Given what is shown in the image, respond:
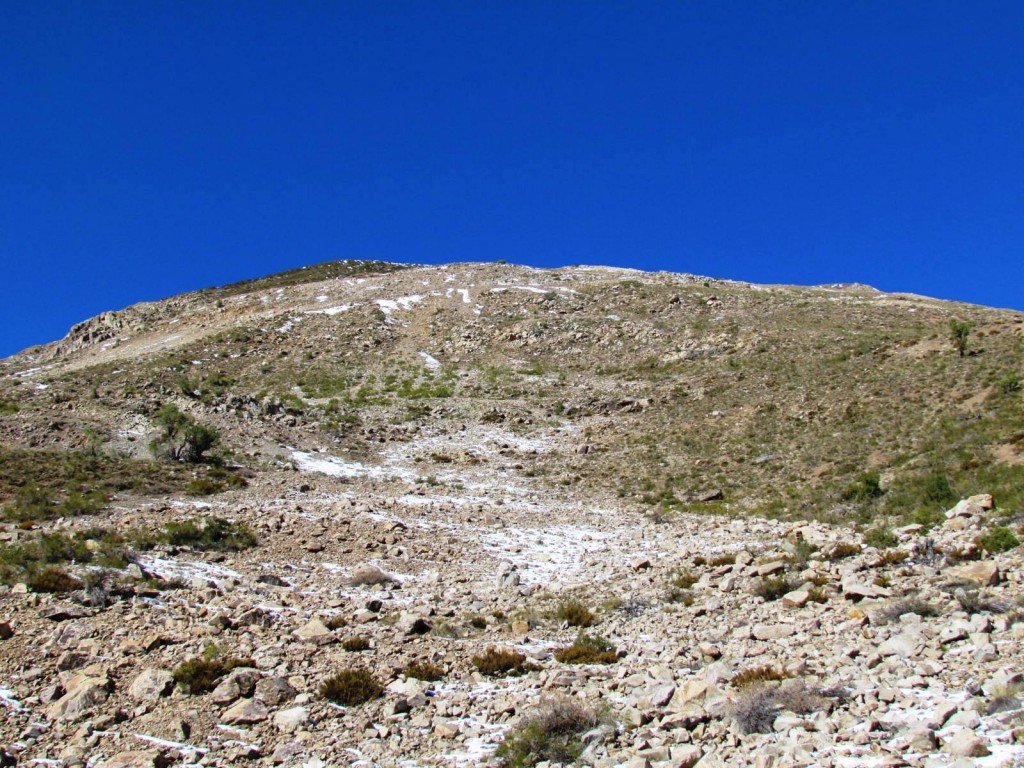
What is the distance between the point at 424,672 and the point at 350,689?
1168mm

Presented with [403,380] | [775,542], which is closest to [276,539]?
[775,542]

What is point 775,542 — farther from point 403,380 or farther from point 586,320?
point 586,320

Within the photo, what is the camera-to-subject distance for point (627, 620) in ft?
40.7

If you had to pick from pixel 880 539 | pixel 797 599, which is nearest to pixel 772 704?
pixel 797 599

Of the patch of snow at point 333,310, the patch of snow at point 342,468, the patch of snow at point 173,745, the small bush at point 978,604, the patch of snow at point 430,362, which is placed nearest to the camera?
the patch of snow at point 173,745

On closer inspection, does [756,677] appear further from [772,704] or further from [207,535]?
[207,535]

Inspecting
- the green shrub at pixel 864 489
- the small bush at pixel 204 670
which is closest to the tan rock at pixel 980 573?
the green shrub at pixel 864 489

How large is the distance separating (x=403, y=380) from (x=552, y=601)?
33.0 meters

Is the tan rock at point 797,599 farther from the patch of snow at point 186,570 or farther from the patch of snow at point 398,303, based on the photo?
the patch of snow at point 398,303

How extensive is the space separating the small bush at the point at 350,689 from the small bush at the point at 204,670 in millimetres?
1450

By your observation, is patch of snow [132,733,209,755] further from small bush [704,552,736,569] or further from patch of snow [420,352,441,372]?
patch of snow [420,352,441,372]

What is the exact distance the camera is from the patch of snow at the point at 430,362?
48469 mm

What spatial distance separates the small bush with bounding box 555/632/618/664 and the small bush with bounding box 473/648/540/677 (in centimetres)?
60

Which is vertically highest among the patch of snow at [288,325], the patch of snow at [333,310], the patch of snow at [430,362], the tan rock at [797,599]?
the patch of snow at [333,310]
